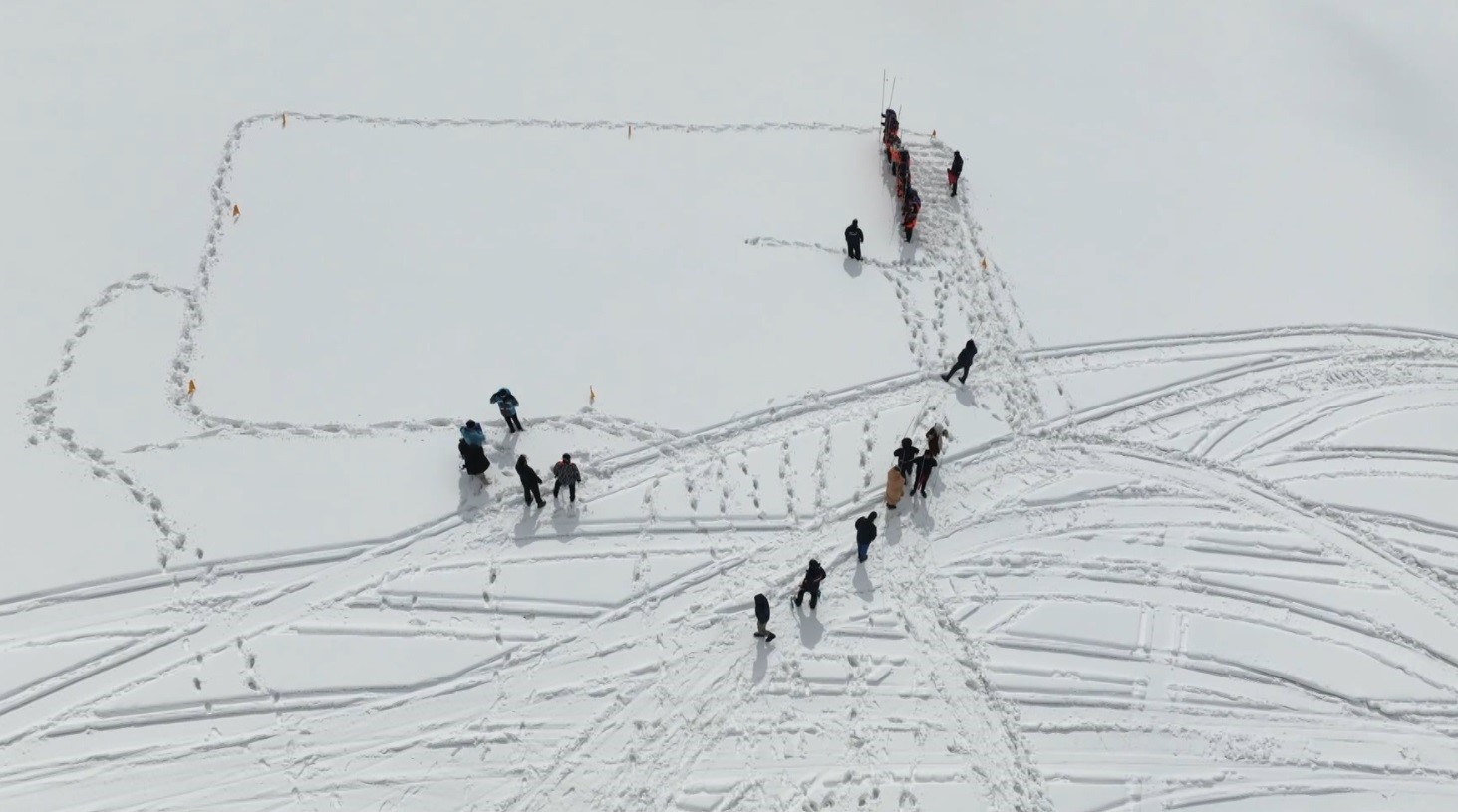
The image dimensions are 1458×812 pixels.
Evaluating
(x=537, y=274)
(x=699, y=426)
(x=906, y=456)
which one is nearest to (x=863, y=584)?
(x=906, y=456)

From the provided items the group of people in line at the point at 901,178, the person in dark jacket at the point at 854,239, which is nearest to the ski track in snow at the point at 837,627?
the person in dark jacket at the point at 854,239

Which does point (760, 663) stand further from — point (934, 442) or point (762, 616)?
point (934, 442)

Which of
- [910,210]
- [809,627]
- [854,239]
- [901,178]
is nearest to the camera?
[809,627]

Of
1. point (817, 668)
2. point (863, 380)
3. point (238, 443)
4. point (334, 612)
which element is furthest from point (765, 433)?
point (238, 443)

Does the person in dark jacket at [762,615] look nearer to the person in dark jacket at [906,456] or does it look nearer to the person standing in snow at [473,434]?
the person in dark jacket at [906,456]

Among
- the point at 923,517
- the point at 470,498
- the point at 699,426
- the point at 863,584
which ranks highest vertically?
the point at 699,426
